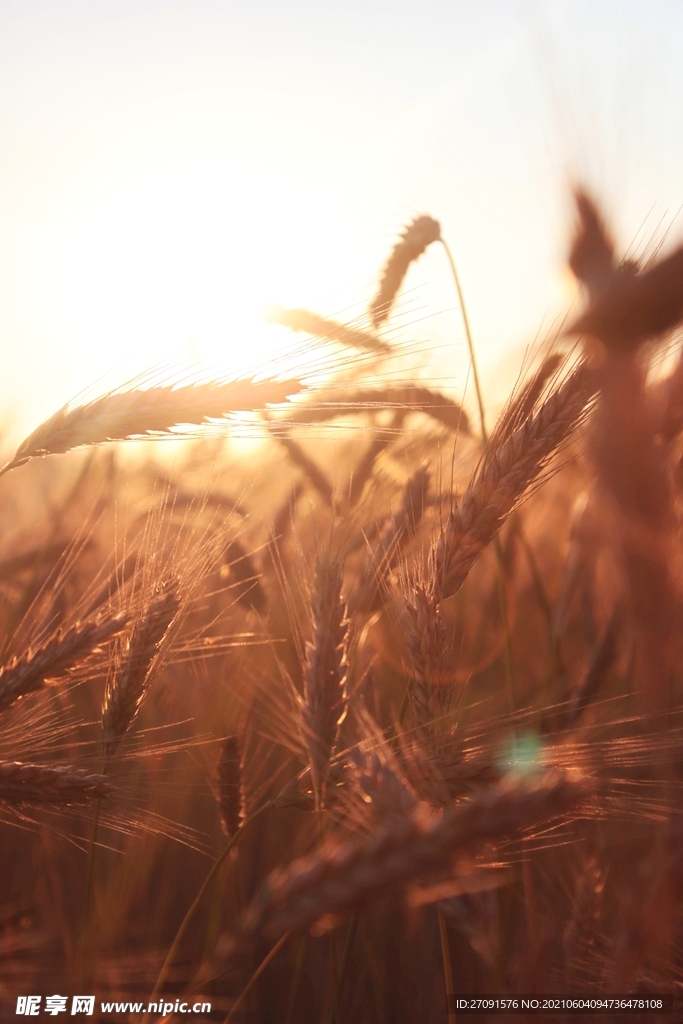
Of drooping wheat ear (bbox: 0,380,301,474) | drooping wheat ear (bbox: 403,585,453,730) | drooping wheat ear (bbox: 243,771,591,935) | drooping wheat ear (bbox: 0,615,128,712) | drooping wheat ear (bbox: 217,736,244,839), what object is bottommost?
drooping wheat ear (bbox: 217,736,244,839)

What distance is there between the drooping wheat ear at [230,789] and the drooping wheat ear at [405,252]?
1.47 metres

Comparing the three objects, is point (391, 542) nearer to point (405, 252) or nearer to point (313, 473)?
point (313, 473)

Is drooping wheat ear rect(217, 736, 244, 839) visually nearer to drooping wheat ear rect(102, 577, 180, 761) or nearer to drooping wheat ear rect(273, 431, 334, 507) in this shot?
drooping wheat ear rect(102, 577, 180, 761)

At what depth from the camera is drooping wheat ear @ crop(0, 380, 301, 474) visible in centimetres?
113

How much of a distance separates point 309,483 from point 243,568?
43 cm

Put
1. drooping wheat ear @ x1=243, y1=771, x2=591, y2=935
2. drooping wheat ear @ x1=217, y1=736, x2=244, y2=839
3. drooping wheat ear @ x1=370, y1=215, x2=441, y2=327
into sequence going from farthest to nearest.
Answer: drooping wheat ear @ x1=370, y1=215, x2=441, y2=327 → drooping wheat ear @ x1=217, y1=736, x2=244, y2=839 → drooping wheat ear @ x1=243, y1=771, x2=591, y2=935

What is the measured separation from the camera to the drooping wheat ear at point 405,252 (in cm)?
209

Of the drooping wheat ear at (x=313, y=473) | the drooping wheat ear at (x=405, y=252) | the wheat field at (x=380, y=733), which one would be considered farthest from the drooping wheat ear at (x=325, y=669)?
the drooping wheat ear at (x=405, y=252)

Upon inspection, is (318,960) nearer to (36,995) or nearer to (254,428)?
(36,995)

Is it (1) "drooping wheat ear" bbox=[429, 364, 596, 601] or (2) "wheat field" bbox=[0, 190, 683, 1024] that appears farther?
(1) "drooping wheat ear" bbox=[429, 364, 596, 601]

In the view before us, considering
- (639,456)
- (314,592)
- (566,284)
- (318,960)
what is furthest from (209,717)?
(566,284)

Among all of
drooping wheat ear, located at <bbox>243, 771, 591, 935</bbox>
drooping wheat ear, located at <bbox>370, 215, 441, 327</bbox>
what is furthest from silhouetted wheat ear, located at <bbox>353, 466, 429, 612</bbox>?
drooping wheat ear, located at <bbox>370, 215, 441, 327</bbox>

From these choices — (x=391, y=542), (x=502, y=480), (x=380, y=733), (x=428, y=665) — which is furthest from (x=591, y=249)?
(x=380, y=733)

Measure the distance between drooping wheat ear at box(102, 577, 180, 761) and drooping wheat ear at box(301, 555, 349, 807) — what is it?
12.5 inches
